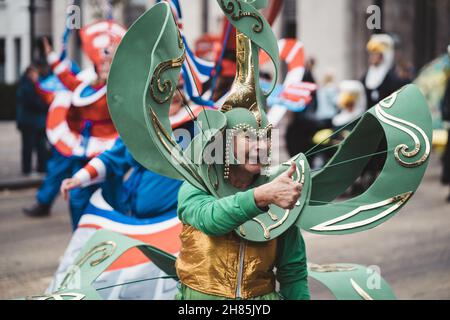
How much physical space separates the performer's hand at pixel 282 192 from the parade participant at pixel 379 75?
7724mm

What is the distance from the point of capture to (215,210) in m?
2.65

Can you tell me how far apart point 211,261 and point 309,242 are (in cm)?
489

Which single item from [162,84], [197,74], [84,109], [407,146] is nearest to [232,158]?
[162,84]

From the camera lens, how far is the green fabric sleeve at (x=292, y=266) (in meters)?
3.03

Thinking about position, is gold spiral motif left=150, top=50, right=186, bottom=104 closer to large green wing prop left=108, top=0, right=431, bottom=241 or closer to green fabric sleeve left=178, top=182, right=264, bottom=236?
large green wing prop left=108, top=0, right=431, bottom=241

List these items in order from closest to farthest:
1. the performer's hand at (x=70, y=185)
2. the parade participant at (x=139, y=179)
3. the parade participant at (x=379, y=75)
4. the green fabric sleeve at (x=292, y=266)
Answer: the green fabric sleeve at (x=292, y=266), the performer's hand at (x=70, y=185), the parade participant at (x=139, y=179), the parade participant at (x=379, y=75)

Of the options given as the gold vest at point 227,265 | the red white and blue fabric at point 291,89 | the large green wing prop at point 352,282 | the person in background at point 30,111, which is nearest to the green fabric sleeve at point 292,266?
the gold vest at point 227,265

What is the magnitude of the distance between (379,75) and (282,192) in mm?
8061

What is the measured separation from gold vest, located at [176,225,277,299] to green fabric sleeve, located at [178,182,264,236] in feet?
0.36

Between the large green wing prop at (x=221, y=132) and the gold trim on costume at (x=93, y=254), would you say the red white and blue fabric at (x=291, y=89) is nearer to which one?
the gold trim on costume at (x=93, y=254)

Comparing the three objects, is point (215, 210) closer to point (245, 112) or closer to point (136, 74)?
point (245, 112)

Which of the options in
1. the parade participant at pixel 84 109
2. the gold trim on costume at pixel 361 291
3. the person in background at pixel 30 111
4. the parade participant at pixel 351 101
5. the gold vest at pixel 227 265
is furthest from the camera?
the person in background at pixel 30 111

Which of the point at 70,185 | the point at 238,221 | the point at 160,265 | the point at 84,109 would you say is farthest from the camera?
the point at 84,109

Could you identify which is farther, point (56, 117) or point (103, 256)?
point (56, 117)
